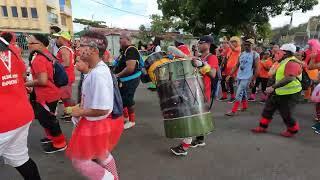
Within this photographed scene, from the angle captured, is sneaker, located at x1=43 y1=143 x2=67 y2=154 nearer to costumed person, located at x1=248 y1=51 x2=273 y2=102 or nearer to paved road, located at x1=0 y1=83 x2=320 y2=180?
paved road, located at x1=0 y1=83 x2=320 y2=180

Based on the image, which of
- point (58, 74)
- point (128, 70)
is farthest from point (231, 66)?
point (58, 74)

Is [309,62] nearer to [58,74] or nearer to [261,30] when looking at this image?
[58,74]

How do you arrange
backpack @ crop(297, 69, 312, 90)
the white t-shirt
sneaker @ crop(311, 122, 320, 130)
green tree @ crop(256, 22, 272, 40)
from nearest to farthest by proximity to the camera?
the white t-shirt
sneaker @ crop(311, 122, 320, 130)
backpack @ crop(297, 69, 312, 90)
green tree @ crop(256, 22, 272, 40)

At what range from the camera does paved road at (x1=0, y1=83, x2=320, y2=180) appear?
380cm

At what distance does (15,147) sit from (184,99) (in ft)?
6.28

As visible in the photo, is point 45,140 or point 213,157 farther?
point 45,140

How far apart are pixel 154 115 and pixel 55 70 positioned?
9.43 feet

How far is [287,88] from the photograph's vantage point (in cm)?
493

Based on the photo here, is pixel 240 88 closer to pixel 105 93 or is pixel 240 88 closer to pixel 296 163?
pixel 296 163

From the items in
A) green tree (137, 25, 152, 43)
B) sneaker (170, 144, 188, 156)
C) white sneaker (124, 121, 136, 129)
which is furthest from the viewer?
green tree (137, 25, 152, 43)

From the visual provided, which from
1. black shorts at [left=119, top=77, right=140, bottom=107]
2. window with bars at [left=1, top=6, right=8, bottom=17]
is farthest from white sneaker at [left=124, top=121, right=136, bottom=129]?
window with bars at [left=1, top=6, right=8, bottom=17]

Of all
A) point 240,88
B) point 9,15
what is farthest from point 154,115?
point 9,15

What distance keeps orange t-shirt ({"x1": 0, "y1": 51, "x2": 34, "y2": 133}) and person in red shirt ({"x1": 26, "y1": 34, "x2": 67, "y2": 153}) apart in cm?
111

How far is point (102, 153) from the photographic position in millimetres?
2727
